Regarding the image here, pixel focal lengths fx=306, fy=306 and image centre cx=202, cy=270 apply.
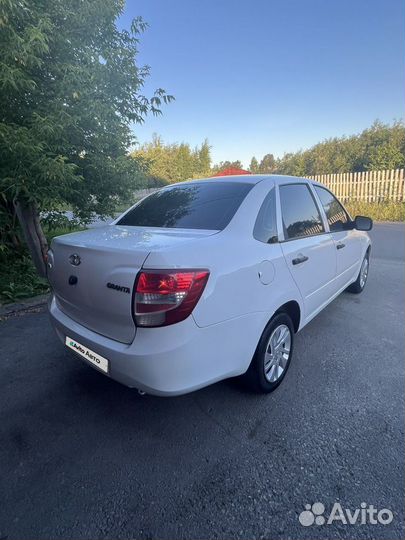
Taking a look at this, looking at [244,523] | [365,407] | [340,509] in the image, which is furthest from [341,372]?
[244,523]

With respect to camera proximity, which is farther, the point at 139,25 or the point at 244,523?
the point at 139,25

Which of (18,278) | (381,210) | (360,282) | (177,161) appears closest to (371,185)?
(381,210)

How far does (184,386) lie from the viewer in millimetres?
1779

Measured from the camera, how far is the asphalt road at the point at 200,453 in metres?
1.55

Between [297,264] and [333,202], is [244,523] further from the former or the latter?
[333,202]

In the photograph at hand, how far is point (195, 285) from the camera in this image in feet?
5.56

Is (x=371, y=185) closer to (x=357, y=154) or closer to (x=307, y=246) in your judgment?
(x=357, y=154)

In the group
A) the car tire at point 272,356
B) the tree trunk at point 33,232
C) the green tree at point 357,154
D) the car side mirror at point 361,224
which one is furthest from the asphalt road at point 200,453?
the green tree at point 357,154

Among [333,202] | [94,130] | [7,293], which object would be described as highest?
[94,130]

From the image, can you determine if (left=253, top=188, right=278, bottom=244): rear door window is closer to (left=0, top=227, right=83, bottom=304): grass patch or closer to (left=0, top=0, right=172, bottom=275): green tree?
Answer: (left=0, top=0, right=172, bottom=275): green tree

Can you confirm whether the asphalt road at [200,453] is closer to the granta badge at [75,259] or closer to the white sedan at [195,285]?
the white sedan at [195,285]

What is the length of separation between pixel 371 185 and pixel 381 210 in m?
1.91

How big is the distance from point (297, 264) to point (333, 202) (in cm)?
169

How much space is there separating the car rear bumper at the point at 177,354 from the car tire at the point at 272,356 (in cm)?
25
